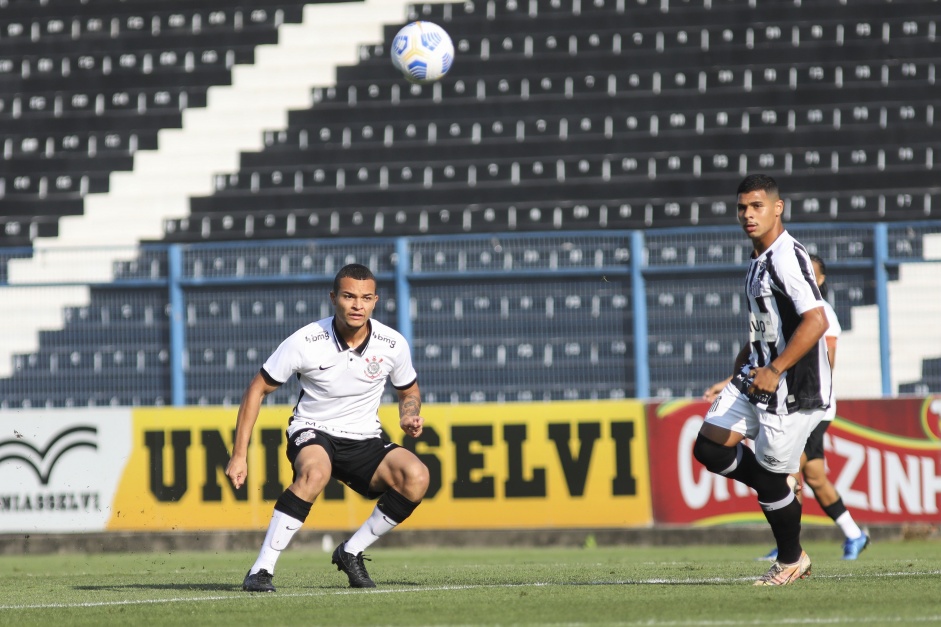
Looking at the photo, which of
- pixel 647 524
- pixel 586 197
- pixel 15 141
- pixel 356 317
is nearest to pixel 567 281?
pixel 647 524

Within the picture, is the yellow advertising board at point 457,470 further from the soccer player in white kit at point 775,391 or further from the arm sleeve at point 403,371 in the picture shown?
the soccer player in white kit at point 775,391

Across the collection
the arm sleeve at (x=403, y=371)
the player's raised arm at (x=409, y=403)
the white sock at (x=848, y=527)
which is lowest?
the white sock at (x=848, y=527)

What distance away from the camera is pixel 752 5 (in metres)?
18.8

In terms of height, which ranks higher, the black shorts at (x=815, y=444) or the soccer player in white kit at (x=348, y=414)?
the soccer player in white kit at (x=348, y=414)

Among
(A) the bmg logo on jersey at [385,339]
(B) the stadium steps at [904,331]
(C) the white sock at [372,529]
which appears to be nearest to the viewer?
(C) the white sock at [372,529]

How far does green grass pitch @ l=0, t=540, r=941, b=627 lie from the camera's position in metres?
5.68

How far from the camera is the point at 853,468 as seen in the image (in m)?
12.0

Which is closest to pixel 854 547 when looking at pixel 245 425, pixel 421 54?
pixel 245 425

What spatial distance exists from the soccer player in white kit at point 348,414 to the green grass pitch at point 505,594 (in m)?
0.41

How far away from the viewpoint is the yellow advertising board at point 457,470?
12.3 m

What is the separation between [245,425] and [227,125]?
42.5 ft

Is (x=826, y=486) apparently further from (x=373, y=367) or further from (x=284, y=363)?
(x=284, y=363)

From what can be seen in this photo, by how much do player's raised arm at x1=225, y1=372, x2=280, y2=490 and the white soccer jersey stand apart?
0.22ft

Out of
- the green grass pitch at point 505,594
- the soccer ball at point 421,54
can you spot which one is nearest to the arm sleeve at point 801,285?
the green grass pitch at point 505,594
